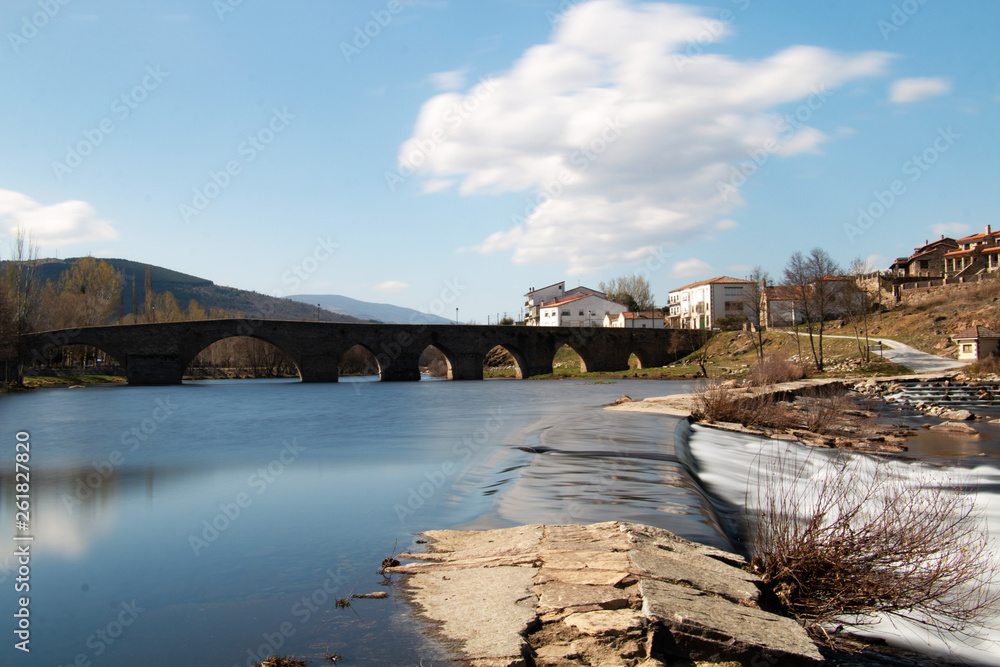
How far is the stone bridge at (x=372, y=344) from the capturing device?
142 feet

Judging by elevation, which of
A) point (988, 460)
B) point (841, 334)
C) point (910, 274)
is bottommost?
point (988, 460)

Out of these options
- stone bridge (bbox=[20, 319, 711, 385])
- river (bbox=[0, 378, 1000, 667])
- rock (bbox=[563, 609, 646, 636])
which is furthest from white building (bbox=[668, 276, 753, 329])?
rock (bbox=[563, 609, 646, 636])

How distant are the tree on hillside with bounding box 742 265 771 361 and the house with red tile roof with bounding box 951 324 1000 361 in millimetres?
14054

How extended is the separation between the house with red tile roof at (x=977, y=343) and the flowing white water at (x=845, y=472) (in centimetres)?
2364

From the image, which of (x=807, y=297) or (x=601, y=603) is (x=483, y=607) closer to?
(x=601, y=603)

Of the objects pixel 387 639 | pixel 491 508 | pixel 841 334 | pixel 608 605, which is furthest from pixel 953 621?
pixel 841 334

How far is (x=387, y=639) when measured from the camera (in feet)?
13.4

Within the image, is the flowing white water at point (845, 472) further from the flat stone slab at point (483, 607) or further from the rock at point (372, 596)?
the rock at point (372, 596)

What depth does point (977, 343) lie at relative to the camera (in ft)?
106

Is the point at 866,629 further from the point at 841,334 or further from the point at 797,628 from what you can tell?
the point at 841,334

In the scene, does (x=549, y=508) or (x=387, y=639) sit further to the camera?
(x=549, y=508)

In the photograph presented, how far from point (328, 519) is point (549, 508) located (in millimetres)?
2544

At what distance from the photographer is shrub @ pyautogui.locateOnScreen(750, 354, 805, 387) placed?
26698 millimetres

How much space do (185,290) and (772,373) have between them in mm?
133540
